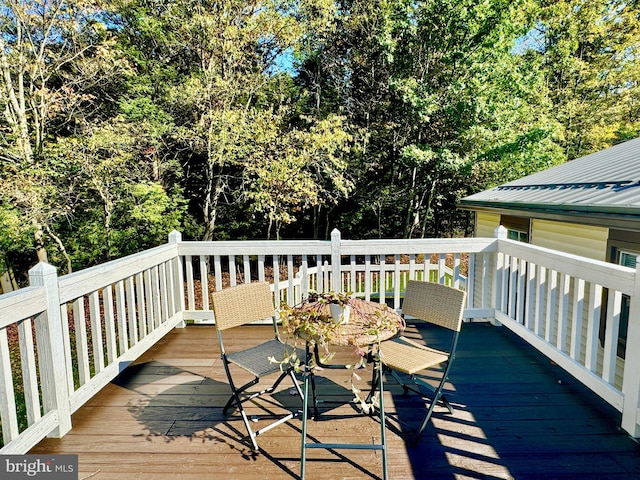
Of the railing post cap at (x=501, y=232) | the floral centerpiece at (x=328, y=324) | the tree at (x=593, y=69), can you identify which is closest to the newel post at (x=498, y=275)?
the railing post cap at (x=501, y=232)

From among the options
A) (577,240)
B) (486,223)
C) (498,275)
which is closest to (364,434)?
(498,275)

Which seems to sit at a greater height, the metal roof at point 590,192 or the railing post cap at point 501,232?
the metal roof at point 590,192

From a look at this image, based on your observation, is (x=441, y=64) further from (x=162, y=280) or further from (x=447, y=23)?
(x=162, y=280)

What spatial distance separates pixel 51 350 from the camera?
234 centimetres

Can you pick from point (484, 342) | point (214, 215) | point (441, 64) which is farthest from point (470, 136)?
point (484, 342)

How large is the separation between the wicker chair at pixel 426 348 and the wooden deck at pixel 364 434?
0.67ft

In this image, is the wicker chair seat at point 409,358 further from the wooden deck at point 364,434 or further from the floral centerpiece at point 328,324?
the wooden deck at point 364,434

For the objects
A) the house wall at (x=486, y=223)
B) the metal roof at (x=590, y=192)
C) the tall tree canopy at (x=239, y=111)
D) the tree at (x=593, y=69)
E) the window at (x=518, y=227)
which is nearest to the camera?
the metal roof at (x=590, y=192)

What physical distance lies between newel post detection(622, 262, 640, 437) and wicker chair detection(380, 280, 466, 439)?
0.92 m

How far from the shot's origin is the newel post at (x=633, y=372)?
226 centimetres

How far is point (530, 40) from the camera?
14.8 meters

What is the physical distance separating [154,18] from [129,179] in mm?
3887

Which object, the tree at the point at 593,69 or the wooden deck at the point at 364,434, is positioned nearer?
the wooden deck at the point at 364,434

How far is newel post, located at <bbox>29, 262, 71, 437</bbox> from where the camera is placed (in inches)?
90.6
